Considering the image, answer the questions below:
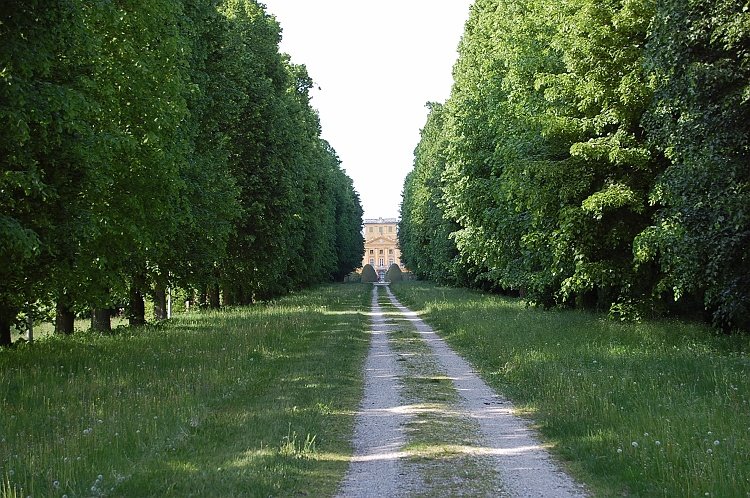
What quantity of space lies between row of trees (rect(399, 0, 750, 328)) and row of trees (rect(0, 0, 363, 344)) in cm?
890

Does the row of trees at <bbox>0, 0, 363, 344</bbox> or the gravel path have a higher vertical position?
the row of trees at <bbox>0, 0, 363, 344</bbox>

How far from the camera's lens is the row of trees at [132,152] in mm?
10219

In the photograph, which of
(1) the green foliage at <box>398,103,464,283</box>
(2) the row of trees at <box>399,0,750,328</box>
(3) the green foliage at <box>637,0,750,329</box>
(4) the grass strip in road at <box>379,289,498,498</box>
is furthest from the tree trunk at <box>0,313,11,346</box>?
(1) the green foliage at <box>398,103,464,283</box>

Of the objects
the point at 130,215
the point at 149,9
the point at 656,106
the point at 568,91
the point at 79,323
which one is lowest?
the point at 79,323

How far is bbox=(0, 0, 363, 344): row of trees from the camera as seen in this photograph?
10219 mm

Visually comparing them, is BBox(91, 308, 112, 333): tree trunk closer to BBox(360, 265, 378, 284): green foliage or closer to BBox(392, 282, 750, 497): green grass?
BBox(392, 282, 750, 497): green grass

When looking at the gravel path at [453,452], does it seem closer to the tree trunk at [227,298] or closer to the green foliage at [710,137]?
the green foliage at [710,137]

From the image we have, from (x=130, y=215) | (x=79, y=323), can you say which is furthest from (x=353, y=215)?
(x=130, y=215)

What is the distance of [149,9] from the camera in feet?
53.2

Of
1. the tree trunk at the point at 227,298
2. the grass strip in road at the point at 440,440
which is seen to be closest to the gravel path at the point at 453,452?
the grass strip in road at the point at 440,440

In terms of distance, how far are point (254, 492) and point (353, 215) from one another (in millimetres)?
88373

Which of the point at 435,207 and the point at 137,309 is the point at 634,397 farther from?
the point at 435,207

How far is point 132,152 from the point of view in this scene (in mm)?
15531

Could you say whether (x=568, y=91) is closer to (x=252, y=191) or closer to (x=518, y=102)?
(x=518, y=102)
